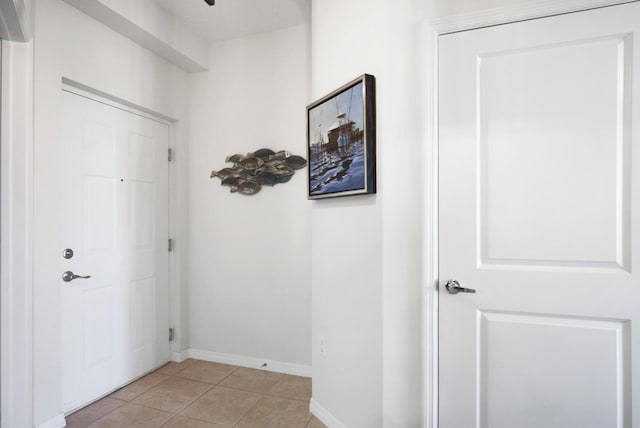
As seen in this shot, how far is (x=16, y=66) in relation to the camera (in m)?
1.67

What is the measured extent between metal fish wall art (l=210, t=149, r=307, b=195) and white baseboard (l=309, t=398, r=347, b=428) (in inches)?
62.4

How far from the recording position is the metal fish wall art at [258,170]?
102 inches

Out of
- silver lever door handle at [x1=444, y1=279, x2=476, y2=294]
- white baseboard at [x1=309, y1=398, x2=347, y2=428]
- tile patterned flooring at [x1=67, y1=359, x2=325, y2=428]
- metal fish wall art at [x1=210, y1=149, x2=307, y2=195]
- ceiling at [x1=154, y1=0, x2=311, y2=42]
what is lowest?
tile patterned flooring at [x1=67, y1=359, x2=325, y2=428]

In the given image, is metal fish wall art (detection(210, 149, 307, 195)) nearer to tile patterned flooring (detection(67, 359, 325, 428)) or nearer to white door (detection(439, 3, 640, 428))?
white door (detection(439, 3, 640, 428))

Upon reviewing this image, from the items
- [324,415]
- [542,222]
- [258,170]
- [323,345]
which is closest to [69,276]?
[258,170]

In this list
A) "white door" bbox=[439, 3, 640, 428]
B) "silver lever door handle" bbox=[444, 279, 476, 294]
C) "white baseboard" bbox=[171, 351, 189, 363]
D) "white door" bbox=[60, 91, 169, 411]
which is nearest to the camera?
"white door" bbox=[439, 3, 640, 428]

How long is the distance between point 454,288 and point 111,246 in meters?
2.24

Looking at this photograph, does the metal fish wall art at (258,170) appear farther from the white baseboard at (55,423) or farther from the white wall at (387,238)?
the white baseboard at (55,423)

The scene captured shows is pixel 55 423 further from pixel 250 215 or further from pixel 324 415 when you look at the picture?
pixel 250 215

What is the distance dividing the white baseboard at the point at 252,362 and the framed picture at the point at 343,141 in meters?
1.43

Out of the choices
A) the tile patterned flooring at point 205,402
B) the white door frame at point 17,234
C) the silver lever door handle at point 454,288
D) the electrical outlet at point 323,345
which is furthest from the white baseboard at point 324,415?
the white door frame at point 17,234

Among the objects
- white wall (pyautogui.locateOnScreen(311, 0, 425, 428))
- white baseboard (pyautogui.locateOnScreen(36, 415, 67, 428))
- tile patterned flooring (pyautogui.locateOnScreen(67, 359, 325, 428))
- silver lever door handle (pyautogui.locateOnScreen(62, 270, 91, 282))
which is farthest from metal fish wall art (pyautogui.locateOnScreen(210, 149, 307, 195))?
white baseboard (pyautogui.locateOnScreen(36, 415, 67, 428))

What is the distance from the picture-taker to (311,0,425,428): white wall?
4.91 ft

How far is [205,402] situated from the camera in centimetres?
216
